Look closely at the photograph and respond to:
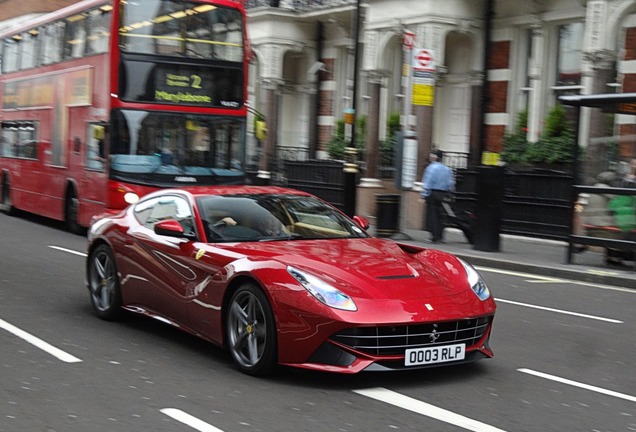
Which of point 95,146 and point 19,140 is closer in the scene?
point 95,146

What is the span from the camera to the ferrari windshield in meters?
7.93

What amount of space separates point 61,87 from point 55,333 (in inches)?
468

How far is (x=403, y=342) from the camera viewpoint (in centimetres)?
666

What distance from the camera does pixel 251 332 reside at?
A: 704 centimetres

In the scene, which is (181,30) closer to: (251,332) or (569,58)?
(569,58)

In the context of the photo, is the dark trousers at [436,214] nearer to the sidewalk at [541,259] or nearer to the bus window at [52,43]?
the sidewalk at [541,259]

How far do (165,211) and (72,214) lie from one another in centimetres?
1136

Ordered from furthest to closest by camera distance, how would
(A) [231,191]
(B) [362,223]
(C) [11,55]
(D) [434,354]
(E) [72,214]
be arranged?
(C) [11,55], (E) [72,214], (B) [362,223], (A) [231,191], (D) [434,354]

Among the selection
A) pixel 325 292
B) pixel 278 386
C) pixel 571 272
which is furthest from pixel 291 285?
pixel 571 272

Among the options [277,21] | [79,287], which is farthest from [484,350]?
[277,21]

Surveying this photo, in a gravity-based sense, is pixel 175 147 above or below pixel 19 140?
above

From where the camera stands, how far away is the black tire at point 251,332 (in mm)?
6832

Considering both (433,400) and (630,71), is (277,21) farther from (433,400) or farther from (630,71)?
(433,400)

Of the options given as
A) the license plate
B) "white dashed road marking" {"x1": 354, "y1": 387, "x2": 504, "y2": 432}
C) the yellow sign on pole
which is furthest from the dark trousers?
"white dashed road marking" {"x1": 354, "y1": 387, "x2": 504, "y2": 432}
